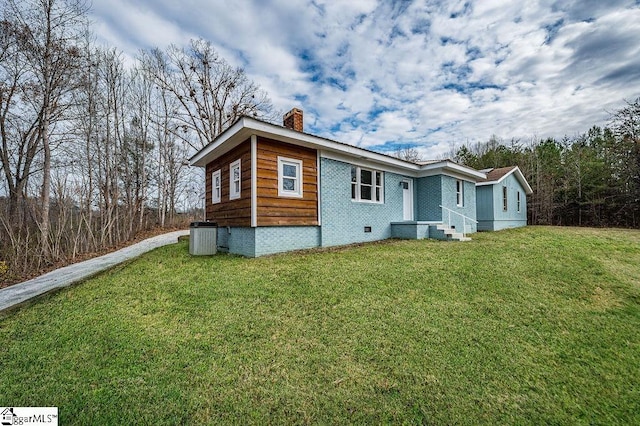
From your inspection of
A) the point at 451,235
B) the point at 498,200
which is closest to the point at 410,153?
the point at 498,200

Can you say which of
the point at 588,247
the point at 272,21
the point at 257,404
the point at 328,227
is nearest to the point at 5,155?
the point at 272,21

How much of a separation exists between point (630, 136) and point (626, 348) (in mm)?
21712

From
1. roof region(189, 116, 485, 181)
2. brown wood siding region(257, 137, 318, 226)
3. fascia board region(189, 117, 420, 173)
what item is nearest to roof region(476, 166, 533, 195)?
roof region(189, 116, 485, 181)

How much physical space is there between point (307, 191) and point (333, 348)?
5.35m

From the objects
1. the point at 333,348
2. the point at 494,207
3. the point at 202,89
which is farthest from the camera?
the point at 202,89

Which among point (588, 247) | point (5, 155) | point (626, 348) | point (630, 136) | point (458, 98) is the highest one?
point (458, 98)

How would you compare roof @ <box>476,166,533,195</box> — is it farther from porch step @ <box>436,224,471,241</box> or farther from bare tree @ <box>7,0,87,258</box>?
bare tree @ <box>7,0,87,258</box>

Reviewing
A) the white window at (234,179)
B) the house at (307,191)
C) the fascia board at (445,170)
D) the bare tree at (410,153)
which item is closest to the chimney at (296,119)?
the house at (307,191)

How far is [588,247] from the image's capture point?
26.9 ft

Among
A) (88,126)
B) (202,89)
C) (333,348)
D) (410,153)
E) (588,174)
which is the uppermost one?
(202,89)

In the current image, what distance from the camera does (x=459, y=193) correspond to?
1275 centimetres

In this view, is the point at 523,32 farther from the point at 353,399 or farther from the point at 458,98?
the point at 353,399

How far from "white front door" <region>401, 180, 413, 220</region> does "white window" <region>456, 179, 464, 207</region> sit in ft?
8.88

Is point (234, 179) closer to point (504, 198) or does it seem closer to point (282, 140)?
point (282, 140)
